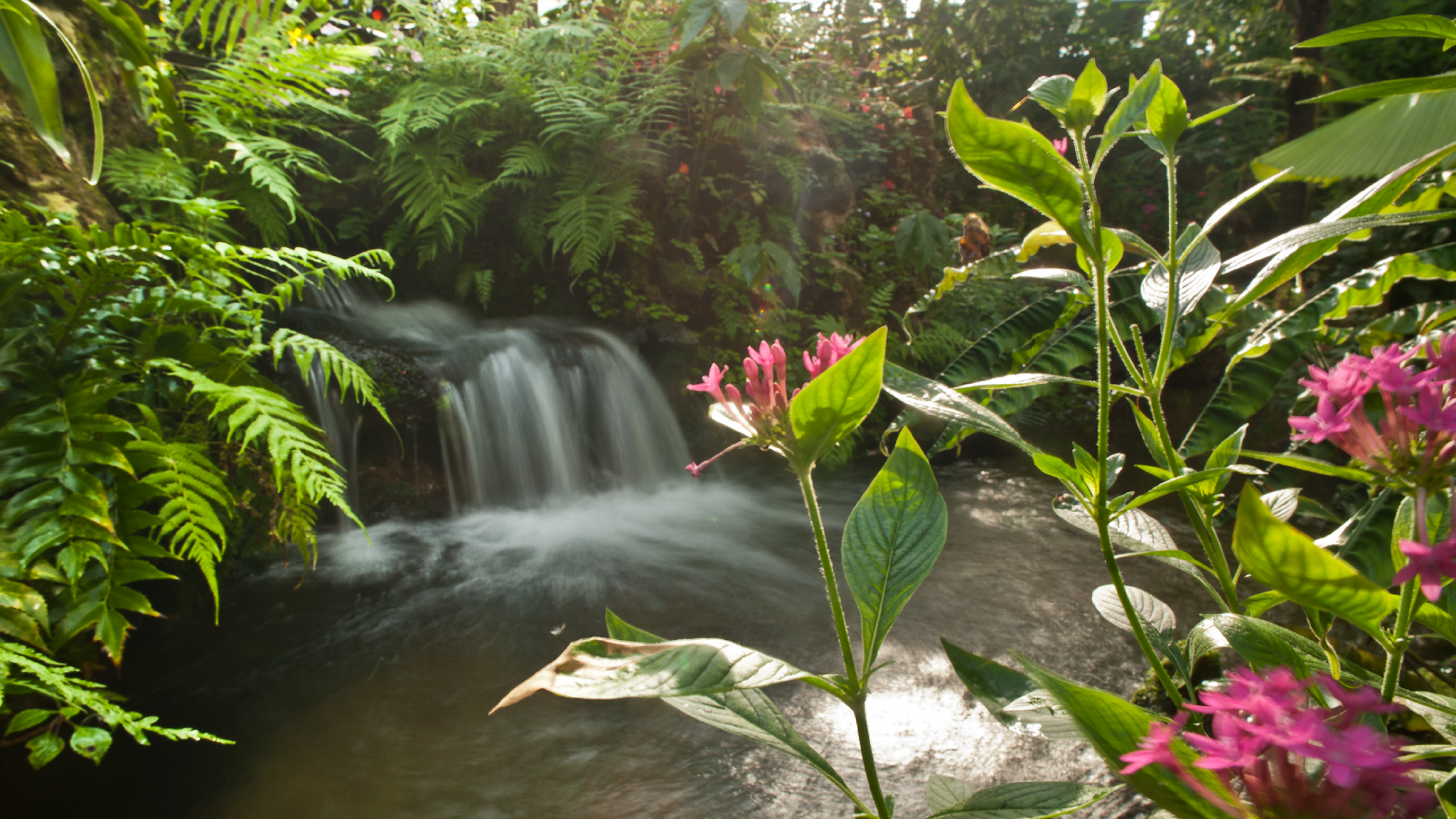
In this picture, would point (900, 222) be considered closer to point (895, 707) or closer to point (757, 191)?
point (757, 191)

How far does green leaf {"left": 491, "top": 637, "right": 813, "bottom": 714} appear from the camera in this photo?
384 millimetres

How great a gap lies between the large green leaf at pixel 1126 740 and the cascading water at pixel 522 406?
3.70 meters

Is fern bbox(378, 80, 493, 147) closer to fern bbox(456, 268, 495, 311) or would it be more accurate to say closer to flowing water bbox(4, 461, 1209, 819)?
fern bbox(456, 268, 495, 311)

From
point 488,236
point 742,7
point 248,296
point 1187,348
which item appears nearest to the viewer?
point 1187,348

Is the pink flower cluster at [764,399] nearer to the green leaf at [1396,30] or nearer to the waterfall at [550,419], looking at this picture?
the green leaf at [1396,30]

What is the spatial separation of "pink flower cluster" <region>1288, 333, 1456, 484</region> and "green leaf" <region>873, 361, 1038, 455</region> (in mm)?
195

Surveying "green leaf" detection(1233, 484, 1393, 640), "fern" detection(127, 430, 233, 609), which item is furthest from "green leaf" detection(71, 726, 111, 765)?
"green leaf" detection(1233, 484, 1393, 640)

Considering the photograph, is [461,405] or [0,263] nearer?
[0,263]

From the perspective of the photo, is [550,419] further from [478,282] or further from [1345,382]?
[1345,382]

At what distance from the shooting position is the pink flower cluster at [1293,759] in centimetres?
29

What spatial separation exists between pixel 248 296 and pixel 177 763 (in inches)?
53.3

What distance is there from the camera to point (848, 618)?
255 cm

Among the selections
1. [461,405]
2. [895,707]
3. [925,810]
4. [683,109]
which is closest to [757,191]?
[683,109]

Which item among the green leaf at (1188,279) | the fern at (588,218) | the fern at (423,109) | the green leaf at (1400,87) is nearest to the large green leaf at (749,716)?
the green leaf at (1188,279)
